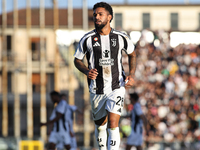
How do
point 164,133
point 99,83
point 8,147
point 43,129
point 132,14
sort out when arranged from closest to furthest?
point 99,83
point 8,147
point 164,133
point 43,129
point 132,14

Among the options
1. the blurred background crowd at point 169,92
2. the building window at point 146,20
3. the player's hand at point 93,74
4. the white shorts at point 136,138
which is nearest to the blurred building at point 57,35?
the building window at point 146,20

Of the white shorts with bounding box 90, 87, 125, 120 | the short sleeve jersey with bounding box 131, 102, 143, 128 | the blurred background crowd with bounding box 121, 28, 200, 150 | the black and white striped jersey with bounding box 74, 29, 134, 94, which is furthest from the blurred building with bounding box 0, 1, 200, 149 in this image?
the black and white striped jersey with bounding box 74, 29, 134, 94

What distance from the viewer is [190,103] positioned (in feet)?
71.1

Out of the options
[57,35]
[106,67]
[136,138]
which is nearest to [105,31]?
[106,67]

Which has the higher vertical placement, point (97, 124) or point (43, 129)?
point (97, 124)

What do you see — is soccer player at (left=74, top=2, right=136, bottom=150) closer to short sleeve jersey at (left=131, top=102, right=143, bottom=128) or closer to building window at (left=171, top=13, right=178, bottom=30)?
short sleeve jersey at (left=131, top=102, right=143, bottom=128)

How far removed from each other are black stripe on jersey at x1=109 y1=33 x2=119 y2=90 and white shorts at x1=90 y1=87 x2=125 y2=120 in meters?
0.10

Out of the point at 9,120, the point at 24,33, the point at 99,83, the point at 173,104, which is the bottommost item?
the point at 9,120

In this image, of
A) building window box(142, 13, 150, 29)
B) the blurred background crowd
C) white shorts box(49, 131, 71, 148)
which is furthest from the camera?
building window box(142, 13, 150, 29)

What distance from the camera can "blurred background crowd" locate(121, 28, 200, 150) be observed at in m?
Answer: 20.8

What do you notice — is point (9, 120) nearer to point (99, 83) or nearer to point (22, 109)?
point (22, 109)

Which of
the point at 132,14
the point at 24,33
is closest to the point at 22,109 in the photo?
the point at 24,33

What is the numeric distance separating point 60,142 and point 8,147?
798cm

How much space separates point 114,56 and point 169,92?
16517 mm
